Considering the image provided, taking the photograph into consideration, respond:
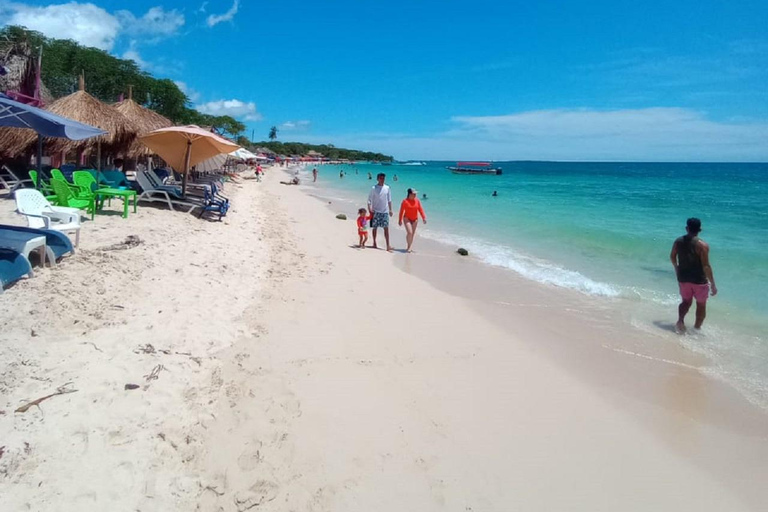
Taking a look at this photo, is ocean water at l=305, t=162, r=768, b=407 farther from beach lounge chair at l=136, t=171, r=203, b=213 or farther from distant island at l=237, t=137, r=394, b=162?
distant island at l=237, t=137, r=394, b=162

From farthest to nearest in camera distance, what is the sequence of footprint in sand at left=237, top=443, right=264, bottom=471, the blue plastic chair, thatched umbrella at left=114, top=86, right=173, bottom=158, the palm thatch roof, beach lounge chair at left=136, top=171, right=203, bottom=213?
thatched umbrella at left=114, top=86, right=173, bottom=158 → the palm thatch roof → the blue plastic chair → beach lounge chair at left=136, top=171, right=203, bottom=213 → footprint in sand at left=237, top=443, right=264, bottom=471

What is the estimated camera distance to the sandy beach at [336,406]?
2332 mm

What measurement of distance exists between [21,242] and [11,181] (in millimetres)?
9046

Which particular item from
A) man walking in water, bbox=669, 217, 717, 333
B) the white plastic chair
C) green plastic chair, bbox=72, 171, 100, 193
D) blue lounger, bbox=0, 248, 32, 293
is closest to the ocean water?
man walking in water, bbox=669, 217, 717, 333

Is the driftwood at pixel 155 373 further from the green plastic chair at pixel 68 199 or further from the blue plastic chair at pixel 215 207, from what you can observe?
the blue plastic chair at pixel 215 207

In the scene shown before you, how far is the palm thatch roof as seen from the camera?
1083cm

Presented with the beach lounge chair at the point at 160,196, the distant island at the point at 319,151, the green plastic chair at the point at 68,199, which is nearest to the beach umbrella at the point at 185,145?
the beach lounge chair at the point at 160,196

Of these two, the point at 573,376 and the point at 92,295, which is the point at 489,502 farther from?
the point at 92,295

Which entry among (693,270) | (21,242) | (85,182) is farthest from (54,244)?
(693,270)

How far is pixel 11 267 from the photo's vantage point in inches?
154

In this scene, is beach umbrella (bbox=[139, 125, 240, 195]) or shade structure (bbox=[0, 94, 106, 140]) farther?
beach umbrella (bbox=[139, 125, 240, 195])

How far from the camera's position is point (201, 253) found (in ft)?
21.3

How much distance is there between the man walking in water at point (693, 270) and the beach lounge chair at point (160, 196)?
30.8ft

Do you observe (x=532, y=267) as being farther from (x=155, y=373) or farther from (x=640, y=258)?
(x=155, y=373)
